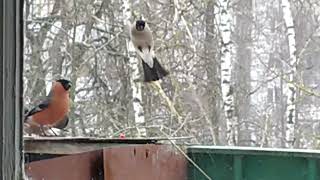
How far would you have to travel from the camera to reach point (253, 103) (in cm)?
304

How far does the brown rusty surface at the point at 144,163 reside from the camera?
1.33 meters

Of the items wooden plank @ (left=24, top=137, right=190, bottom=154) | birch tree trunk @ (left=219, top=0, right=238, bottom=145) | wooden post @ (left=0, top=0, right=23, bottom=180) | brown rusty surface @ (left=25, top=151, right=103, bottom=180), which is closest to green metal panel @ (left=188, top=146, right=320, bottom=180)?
wooden plank @ (left=24, top=137, right=190, bottom=154)

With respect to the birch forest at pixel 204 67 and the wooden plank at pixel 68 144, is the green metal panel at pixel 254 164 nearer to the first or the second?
the wooden plank at pixel 68 144

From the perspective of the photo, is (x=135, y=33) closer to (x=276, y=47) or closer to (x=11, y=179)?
(x=276, y=47)

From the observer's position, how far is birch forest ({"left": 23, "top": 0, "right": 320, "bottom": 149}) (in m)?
2.78

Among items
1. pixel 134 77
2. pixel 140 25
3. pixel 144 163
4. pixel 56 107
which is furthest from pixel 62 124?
pixel 134 77

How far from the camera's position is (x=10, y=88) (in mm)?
403

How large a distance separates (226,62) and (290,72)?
1.09ft

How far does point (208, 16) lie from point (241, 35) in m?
0.20

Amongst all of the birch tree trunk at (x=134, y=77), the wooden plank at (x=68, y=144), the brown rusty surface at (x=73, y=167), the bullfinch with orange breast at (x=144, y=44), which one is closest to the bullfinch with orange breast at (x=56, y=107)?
the wooden plank at (x=68, y=144)

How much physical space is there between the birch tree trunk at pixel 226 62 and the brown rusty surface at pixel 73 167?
183cm

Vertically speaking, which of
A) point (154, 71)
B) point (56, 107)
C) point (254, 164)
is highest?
point (154, 71)

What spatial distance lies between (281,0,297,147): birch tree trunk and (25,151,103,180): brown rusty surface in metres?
1.72

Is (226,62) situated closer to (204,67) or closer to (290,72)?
(204,67)
